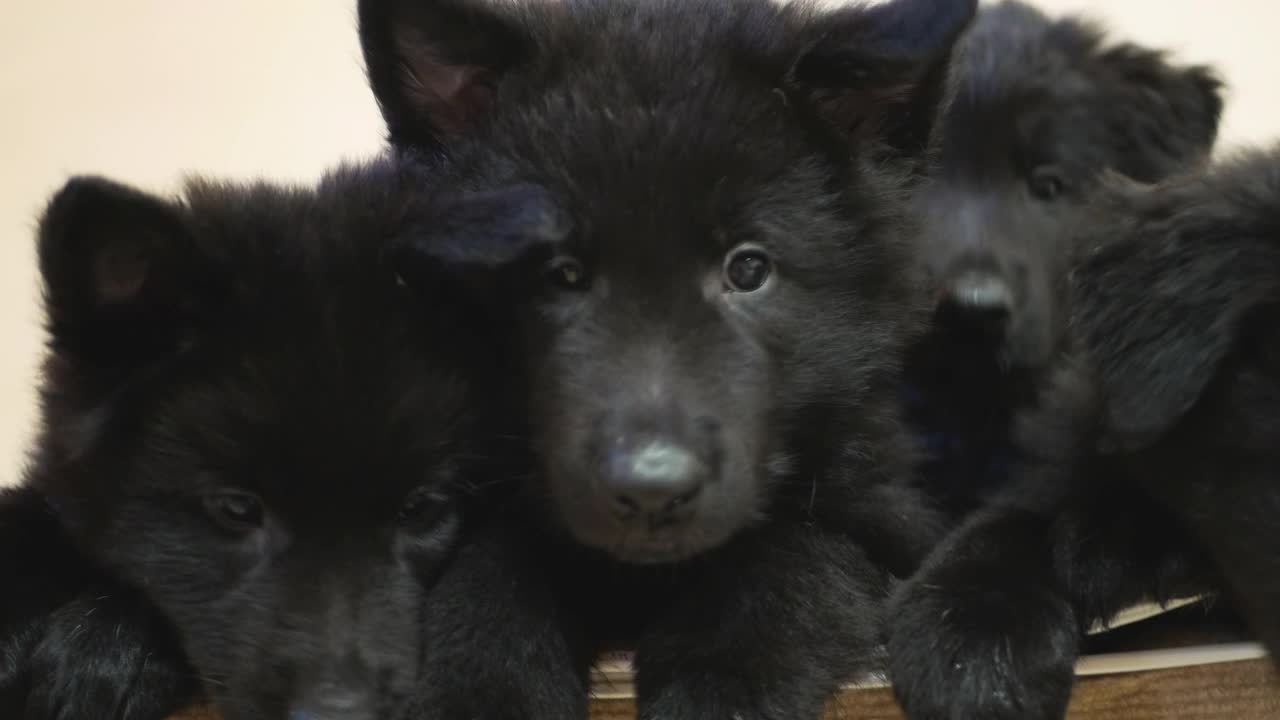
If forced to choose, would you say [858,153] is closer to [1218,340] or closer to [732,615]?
[1218,340]

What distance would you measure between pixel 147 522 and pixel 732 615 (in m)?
0.82

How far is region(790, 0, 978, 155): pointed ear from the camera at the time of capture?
62.3 inches

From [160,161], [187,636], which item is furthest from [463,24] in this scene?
[160,161]

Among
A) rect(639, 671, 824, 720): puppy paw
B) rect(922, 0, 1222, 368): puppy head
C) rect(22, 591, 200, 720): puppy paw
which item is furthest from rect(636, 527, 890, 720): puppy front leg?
rect(922, 0, 1222, 368): puppy head

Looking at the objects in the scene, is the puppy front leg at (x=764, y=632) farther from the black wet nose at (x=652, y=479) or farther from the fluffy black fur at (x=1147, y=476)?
the black wet nose at (x=652, y=479)

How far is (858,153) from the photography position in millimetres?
1775

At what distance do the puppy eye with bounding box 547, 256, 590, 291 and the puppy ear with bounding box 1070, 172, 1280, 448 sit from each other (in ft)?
2.30

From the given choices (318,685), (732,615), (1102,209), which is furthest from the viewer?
(1102,209)

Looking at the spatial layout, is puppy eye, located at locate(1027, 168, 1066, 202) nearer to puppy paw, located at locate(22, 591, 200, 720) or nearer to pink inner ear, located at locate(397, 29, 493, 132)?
pink inner ear, located at locate(397, 29, 493, 132)

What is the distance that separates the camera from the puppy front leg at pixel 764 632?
1.47 m

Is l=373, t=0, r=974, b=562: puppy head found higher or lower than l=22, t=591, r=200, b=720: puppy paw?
higher

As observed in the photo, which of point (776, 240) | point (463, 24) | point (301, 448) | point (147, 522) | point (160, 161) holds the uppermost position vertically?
point (463, 24)

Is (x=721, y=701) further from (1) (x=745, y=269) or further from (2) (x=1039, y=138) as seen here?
(2) (x=1039, y=138)

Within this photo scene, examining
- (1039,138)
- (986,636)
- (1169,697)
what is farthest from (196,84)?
(1169,697)
